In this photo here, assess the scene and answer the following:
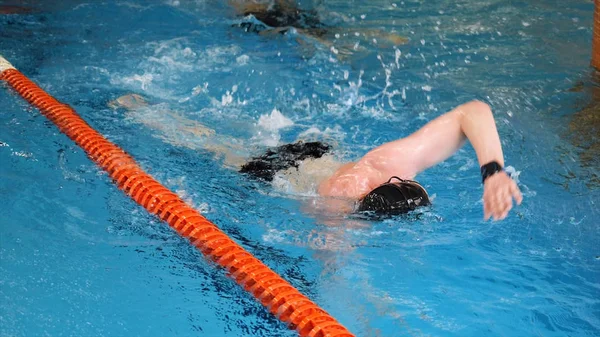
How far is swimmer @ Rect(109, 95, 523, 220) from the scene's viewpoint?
2936 mm

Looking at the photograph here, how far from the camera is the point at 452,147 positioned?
345cm

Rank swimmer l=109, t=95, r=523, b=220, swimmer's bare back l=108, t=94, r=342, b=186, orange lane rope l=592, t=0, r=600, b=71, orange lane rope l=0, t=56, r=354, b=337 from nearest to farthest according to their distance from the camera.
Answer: orange lane rope l=0, t=56, r=354, b=337
swimmer l=109, t=95, r=523, b=220
swimmer's bare back l=108, t=94, r=342, b=186
orange lane rope l=592, t=0, r=600, b=71

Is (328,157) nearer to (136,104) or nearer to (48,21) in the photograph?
(136,104)

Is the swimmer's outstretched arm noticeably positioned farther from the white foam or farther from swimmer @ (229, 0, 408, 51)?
swimmer @ (229, 0, 408, 51)

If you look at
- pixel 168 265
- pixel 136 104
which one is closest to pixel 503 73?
pixel 136 104

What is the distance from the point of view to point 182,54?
21.6 ft

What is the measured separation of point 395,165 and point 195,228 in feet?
3.59

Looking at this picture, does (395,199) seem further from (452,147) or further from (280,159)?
(280,159)

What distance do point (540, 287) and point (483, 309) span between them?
371 mm

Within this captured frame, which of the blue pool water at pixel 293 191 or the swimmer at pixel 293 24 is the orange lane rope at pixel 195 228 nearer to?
the blue pool water at pixel 293 191

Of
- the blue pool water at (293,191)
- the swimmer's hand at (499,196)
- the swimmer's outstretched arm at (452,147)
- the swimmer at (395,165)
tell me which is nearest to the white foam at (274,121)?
the blue pool water at (293,191)

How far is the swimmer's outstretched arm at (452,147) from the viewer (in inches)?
111

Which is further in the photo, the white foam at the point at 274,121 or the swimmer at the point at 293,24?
the swimmer at the point at 293,24

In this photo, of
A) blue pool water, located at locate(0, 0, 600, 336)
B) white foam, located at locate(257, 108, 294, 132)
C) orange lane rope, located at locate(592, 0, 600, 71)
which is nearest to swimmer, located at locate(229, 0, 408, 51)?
blue pool water, located at locate(0, 0, 600, 336)
